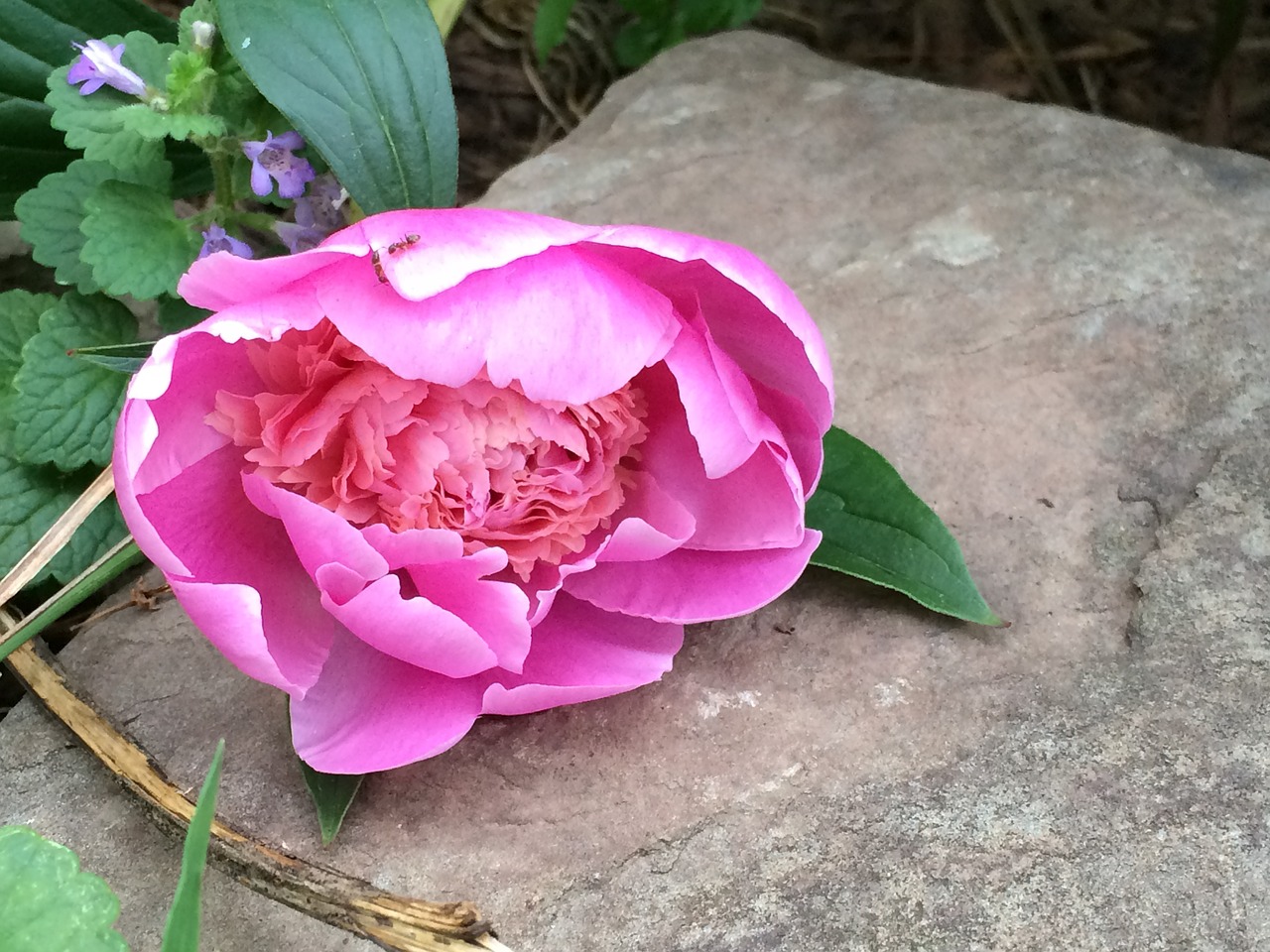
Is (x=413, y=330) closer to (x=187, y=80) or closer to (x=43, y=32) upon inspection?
(x=187, y=80)

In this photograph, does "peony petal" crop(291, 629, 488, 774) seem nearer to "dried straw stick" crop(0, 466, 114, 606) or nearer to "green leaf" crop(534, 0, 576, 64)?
"dried straw stick" crop(0, 466, 114, 606)

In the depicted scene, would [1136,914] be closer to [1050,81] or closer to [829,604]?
[829,604]

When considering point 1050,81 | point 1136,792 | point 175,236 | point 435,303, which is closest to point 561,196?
point 175,236

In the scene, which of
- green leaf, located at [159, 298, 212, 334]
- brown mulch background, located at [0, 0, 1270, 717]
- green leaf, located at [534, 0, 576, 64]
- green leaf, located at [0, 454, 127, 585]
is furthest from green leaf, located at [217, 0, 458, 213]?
brown mulch background, located at [0, 0, 1270, 717]

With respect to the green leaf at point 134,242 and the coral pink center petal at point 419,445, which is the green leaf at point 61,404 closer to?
the green leaf at point 134,242

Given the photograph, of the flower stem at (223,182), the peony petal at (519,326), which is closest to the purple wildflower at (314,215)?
the flower stem at (223,182)

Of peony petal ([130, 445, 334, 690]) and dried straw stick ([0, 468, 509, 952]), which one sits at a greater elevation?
peony petal ([130, 445, 334, 690])
